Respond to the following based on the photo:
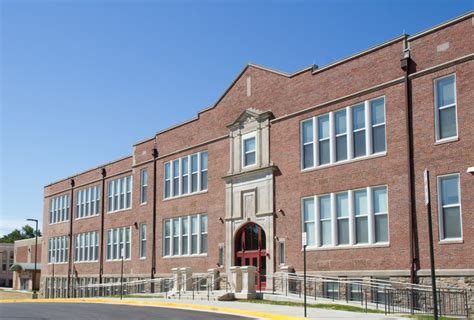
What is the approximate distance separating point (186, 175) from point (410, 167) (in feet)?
58.9

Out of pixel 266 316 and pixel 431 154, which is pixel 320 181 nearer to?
pixel 431 154

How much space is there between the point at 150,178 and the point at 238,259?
1170 cm

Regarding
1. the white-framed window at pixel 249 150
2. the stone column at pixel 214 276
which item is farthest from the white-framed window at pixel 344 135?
the stone column at pixel 214 276

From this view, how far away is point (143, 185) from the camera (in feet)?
151

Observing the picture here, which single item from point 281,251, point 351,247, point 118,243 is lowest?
point 281,251

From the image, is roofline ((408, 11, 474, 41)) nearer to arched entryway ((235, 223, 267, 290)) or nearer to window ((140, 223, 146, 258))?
arched entryway ((235, 223, 267, 290))

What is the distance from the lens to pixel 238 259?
3562 cm

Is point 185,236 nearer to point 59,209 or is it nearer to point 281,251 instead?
point 281,251

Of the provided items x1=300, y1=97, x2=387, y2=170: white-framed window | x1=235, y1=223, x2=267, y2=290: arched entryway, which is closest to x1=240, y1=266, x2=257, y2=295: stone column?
x1=235, y1=223, x2=267, y2=290: arched entryway

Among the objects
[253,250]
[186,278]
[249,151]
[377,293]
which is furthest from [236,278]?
[377,293]

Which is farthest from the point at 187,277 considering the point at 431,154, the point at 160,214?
the point at 431,154

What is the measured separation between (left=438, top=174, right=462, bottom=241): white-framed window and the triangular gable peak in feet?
36.7

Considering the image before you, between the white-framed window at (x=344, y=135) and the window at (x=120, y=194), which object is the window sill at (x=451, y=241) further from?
the window at (x=120, y=194)

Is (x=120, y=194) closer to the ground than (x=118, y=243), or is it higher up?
higher up
